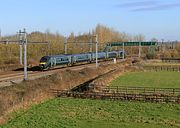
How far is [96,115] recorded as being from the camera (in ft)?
102

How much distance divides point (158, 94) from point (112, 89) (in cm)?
588

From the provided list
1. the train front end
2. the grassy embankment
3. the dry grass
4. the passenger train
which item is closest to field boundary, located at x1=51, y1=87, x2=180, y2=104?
the grassy embankment

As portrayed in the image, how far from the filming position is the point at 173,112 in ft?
106

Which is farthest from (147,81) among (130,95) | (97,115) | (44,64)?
(97,115)

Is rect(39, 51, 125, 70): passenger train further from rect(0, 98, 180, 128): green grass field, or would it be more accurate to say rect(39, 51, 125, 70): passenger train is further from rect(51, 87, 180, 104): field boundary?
rect(0, 98, 180, 128): green grass field

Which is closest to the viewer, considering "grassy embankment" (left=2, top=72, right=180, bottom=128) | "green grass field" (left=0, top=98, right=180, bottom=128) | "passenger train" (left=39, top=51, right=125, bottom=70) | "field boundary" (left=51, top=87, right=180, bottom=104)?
"green grass field" (left=0, top=98, right=180, bottom=128)

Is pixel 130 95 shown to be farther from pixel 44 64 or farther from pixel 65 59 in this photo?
pixel 65 59

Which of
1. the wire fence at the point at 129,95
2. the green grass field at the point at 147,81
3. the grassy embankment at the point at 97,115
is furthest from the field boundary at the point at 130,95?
the green grass field at the point at 147,81

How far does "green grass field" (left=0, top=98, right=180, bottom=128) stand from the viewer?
27609 mm

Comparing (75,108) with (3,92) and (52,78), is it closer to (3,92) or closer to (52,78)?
(3,92)

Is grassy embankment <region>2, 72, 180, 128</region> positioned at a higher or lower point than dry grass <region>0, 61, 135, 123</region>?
lower

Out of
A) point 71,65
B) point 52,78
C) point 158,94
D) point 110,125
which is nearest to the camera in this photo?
point 110,125

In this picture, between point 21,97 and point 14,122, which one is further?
point 21,97

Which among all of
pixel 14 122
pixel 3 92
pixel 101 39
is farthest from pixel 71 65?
pixel 101 39
